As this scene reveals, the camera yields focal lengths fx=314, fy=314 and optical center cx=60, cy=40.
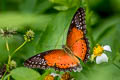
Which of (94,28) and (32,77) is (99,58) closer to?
(32,77)

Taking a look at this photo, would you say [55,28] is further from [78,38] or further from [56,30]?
[78,38]

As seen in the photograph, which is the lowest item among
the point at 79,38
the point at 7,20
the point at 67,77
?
the point at 67,77

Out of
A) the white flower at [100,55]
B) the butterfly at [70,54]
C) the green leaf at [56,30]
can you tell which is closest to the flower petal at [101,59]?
the white flower at [100,55]

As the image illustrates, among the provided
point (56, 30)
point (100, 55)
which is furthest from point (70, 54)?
point (56, 30)

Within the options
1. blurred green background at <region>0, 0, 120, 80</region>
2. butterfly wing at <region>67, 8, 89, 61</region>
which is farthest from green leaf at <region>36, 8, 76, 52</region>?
butterfly wing at <region>67, 8, 89, 61</region>

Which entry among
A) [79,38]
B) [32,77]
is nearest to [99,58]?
[79,38]

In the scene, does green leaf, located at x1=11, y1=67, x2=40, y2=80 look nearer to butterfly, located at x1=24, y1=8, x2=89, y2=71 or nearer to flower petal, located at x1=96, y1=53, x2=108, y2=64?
butterfly, located at x1=24, y1=8, x2=89, y2=71
